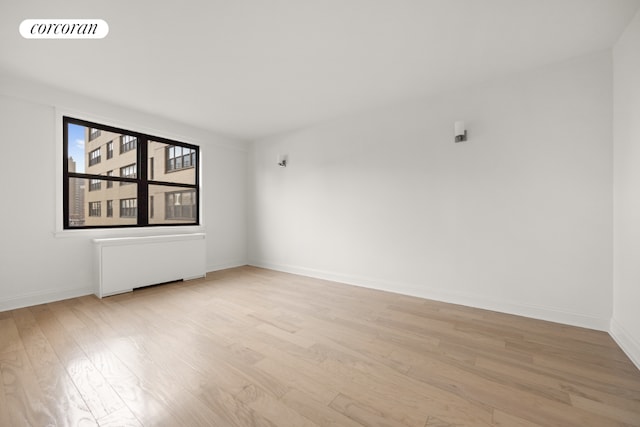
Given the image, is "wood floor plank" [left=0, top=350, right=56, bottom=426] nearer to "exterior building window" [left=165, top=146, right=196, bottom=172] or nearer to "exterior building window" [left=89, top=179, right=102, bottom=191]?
"exterior building window" [left=89, top=179, right=102, bottom=191]

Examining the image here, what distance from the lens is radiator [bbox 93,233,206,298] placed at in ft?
10.0

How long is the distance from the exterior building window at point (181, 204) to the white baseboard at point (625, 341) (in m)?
5.30

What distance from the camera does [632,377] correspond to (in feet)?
5.13

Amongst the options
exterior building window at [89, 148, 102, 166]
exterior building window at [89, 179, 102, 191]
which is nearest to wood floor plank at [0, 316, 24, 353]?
exterior building window at [89, 179, 102, 191]

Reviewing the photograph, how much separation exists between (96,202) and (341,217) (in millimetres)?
3442

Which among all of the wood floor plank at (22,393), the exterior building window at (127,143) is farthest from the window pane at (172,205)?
the wood floor plank at (22,393)

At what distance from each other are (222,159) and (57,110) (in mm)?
2172

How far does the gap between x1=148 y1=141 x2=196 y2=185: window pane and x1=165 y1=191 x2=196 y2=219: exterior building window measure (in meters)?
0.24

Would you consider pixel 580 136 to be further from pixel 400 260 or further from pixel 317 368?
pixel 317 368

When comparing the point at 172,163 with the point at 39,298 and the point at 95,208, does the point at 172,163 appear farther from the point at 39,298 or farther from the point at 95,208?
the point at 39,298

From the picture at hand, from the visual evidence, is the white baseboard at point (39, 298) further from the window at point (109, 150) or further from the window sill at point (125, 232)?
the window at point (109, 150)

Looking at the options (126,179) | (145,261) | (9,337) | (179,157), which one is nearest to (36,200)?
(126,179)

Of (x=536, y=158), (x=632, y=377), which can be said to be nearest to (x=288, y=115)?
(x=536, y=158)

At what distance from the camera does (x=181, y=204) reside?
438 centimetres
